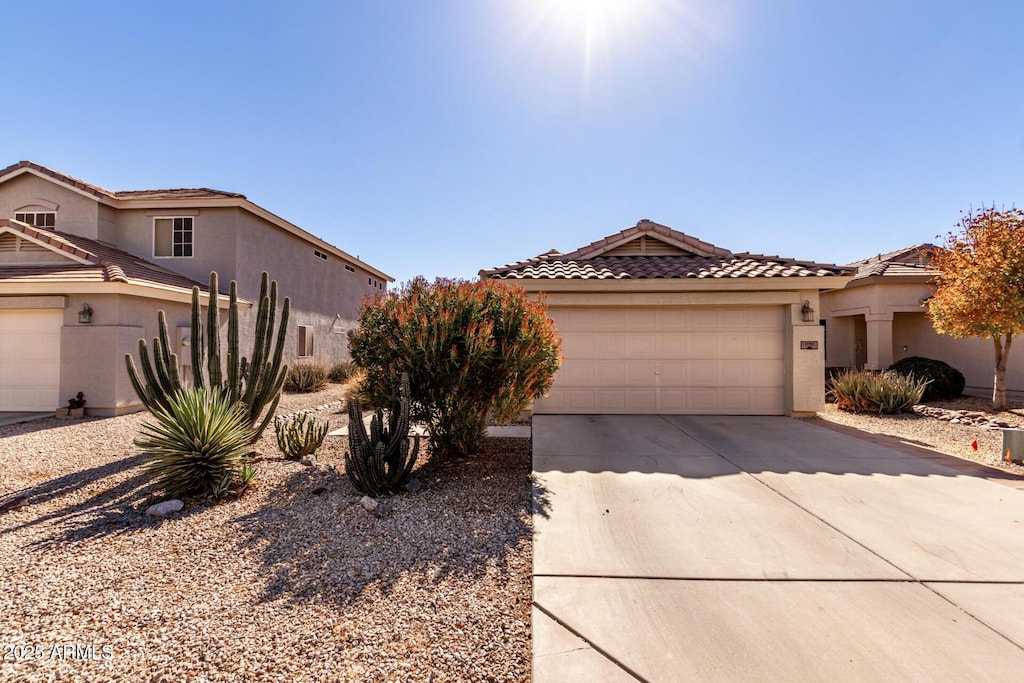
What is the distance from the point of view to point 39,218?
14.0 metres

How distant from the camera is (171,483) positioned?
514 centimetres

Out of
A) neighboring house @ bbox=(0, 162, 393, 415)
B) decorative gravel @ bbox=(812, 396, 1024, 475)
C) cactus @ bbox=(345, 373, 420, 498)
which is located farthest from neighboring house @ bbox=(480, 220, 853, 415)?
neighboring house @ bbox=(0, 162, 393, 415)

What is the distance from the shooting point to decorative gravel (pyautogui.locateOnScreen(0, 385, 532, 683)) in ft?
8.53

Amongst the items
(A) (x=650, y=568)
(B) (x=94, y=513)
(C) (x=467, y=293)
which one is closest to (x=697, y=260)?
(C) (x=467, y=293)

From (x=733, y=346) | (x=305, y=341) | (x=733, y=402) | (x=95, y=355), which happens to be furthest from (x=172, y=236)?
(x=733, y=402)

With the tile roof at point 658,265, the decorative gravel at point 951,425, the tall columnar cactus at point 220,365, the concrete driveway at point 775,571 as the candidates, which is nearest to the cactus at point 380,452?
the concrete driveway at point 775,571

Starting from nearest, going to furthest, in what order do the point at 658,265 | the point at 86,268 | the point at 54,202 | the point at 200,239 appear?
1. the point at 658,265
2. the point at 86,268
3. the point at 54,202
4. the point at 200,239

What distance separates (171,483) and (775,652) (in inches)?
228

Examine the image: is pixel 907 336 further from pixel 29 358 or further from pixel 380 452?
pixel 29 358

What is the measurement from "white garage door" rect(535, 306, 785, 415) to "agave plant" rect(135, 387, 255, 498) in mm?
6156

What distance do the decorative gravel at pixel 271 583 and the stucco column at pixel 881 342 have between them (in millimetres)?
14760

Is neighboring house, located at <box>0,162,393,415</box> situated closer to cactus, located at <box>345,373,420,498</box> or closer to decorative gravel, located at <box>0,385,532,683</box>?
decorative gravel, located at <box>0,385,532,683</box>

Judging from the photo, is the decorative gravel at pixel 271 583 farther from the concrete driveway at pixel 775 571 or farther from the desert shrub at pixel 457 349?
the desert shrub at pixel 457 349

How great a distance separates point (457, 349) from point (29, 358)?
11428 mm
